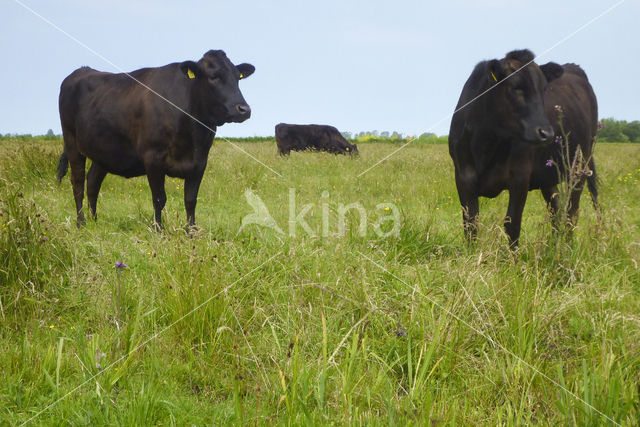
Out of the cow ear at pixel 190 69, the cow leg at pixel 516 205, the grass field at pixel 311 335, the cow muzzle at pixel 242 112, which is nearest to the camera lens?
the grass field at pixel 311 335

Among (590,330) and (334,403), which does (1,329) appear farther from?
(590,330)

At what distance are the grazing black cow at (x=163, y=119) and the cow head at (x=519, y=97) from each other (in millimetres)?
2354

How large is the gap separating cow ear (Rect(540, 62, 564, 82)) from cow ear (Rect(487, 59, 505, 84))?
26.2 inches

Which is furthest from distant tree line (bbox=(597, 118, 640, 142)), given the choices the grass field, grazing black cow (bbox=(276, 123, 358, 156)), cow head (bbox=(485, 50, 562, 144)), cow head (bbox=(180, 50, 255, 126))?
the grass field

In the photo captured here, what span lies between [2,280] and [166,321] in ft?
3.70

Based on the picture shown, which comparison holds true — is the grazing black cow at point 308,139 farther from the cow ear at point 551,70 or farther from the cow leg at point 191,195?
the cow ear at point 551,70

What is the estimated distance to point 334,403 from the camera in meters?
2.01

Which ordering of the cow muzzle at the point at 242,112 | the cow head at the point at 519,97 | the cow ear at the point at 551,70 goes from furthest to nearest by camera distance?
1. the cow muzzle at the point at 242,112
2. the cow ear at the point at 551,70
3. the cow head at the point at 519,97

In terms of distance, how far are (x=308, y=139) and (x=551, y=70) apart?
16.4m

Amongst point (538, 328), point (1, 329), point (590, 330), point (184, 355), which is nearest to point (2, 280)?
point (1, 329)

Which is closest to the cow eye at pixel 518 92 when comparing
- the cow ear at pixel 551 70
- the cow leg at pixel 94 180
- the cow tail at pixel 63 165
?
the cow ear at pixel 551 70

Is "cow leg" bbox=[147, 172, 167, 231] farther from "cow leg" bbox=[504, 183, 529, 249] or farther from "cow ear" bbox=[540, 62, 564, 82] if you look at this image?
"cow ear" bbox=[540, 62, 564, 82]

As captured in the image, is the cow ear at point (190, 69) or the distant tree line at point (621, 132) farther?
the distant tree line at point (621, 132)

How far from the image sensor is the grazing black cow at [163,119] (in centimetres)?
519
